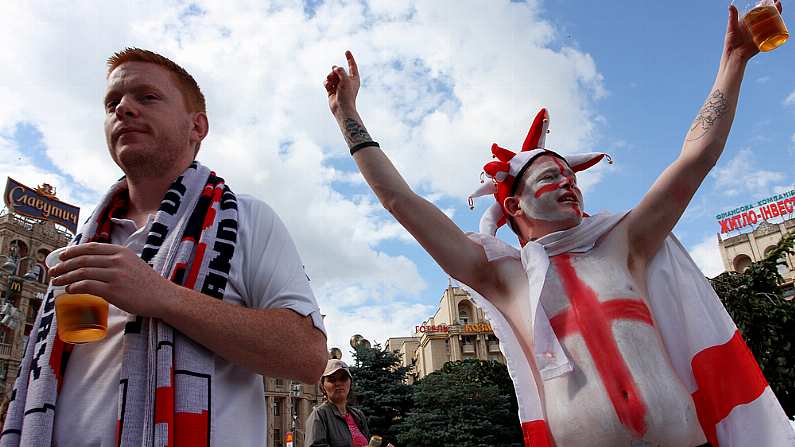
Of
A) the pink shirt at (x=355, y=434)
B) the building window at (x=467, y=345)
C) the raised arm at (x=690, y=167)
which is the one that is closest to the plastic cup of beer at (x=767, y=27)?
the raised arm at (x=690, y=167)

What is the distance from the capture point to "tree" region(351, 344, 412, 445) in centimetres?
2905

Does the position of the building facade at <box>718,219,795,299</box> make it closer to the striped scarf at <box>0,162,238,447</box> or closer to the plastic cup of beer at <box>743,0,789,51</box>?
the plastic cup of beer at <box>743,0,789,51</box>

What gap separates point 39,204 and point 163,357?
4178 centimetres

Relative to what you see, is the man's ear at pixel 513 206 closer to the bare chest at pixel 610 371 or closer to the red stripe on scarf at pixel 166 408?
the bare chest at pixel 610 371

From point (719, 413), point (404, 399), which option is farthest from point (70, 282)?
point (404, 399)

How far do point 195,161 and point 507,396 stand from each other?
3458cm

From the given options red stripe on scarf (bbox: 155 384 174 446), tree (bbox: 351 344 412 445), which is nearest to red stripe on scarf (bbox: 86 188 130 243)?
red stripe on scarf (bbox: 155 384 174 446)

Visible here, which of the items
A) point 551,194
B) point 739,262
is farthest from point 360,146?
point 739,262

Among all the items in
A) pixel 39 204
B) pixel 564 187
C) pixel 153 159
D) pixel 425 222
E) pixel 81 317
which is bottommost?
pixel 81 317

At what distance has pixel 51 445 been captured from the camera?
4.71 feet

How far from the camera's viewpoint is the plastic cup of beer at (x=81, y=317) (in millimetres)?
1458

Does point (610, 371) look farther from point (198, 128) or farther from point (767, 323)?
point (767, 323)

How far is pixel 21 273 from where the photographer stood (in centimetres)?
3275

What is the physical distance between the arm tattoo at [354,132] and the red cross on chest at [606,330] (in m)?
1.24
